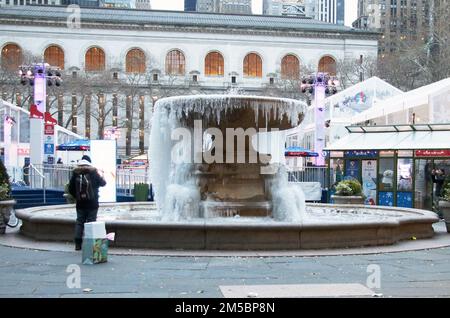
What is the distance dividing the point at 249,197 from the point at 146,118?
63.5m

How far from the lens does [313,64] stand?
8812 centimetres

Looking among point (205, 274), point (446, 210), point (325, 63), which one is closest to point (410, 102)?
point (446, 210)

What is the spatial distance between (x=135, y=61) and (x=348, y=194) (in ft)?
222

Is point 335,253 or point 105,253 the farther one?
point 335,253

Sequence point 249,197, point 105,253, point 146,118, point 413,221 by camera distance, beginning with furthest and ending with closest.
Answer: point 146,118 < point 249,197 < point 413,221 < point 105,253

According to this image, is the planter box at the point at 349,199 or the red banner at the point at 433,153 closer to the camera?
the planter box at the point at 349,199

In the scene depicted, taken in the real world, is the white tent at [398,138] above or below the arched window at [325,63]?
below

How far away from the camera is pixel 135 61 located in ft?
281

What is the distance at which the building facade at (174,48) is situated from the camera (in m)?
81.8

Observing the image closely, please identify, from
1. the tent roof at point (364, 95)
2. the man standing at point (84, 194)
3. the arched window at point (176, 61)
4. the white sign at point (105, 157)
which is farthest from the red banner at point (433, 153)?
the arched window at point (176, 61)

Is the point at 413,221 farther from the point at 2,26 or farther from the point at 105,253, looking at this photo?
the point at 2,26

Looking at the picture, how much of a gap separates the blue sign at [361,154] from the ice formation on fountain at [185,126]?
10.5 m

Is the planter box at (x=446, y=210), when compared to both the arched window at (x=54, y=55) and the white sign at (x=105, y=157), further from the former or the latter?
the arched window at (x=54, y=55)

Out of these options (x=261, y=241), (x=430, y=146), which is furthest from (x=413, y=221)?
(x=430, y=146)
